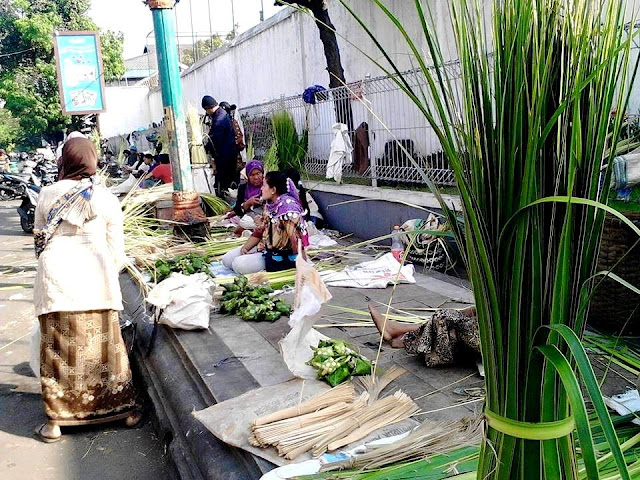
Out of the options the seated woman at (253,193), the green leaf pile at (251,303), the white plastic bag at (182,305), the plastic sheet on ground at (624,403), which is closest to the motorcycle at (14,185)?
the seated woman at (253,193)

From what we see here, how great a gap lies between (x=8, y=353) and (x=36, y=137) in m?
31.7

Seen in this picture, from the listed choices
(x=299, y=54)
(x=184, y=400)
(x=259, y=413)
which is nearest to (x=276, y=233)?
(x=184, y=400)

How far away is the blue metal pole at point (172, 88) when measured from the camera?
6.34m

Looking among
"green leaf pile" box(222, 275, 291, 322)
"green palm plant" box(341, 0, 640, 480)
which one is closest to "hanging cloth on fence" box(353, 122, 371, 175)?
"green leaf pile" box(222, 275, 291, 322)

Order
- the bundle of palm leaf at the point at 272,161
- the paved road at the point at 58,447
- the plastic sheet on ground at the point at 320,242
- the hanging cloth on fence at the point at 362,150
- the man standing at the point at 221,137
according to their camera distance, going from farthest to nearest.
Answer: the man standing at the point at 221,137 → the bundle of palm leaf at the point at 272,161 → the hanging cloth on fence at the point at 362,150 → the plastic sheet on ground at the point at 320,242 → the paved road at the point at 58,447

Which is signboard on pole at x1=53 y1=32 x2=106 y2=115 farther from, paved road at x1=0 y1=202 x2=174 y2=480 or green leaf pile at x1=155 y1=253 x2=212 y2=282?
paved road at x1=0 y1=202 x2=174 y2=480

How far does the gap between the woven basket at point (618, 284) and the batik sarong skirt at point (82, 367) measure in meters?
2.80

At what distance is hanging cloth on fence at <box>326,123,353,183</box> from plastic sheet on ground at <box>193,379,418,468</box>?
15.2 ft

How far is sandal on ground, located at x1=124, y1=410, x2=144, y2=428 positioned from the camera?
3629 millimetres

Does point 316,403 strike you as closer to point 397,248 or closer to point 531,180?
point 531,180

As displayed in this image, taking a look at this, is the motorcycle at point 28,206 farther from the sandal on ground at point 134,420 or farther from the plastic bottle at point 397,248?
the sandal on ground at point 134,420

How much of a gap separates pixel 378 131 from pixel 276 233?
102 inches

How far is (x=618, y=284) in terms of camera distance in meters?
3.37

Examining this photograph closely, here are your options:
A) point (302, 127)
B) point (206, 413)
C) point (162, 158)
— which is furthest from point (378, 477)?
point (162, 158)
